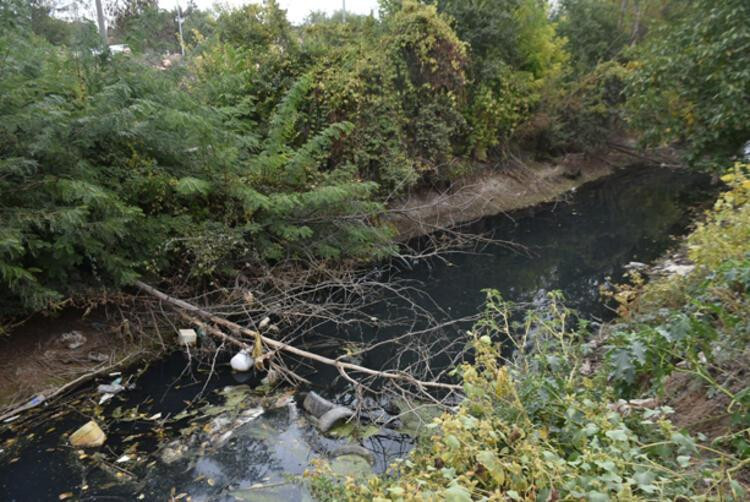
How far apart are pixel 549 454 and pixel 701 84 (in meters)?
7.50

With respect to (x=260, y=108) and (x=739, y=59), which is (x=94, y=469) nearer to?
(x=260, y=108)

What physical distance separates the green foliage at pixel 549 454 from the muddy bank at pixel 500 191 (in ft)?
21.8

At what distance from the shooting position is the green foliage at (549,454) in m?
1.80

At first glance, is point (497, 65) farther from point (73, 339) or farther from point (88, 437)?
point (88, 437)

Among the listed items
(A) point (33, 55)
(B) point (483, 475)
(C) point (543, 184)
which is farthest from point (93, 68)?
(C) point (543, 184)

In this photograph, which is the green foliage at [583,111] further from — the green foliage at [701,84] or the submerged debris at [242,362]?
the submerged debris at [242,362]

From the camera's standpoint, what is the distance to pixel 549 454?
190cm

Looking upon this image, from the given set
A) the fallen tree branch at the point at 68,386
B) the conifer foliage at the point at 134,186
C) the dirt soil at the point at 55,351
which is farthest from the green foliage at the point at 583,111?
the fallen tree branch at the point at 68,386

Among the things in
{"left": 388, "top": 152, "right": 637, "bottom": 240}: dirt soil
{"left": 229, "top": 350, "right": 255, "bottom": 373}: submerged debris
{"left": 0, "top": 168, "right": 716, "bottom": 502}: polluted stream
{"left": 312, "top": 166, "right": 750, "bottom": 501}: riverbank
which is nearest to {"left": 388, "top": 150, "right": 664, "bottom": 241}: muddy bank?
{"left": 388, "top": 152, "right": 637, "bottom": 240}: dirt soil

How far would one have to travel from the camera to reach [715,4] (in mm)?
7168

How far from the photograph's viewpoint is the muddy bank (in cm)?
993

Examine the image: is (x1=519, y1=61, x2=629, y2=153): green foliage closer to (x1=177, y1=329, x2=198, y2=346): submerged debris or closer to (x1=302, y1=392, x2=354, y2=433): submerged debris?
(x1=177, y1=329, x2=198, y2=346): submerged debris

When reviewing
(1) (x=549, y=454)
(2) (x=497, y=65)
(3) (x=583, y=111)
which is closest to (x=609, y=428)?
(1) (x=549, y=454)

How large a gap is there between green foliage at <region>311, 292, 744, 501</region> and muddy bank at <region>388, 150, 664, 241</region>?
664 centimetres
